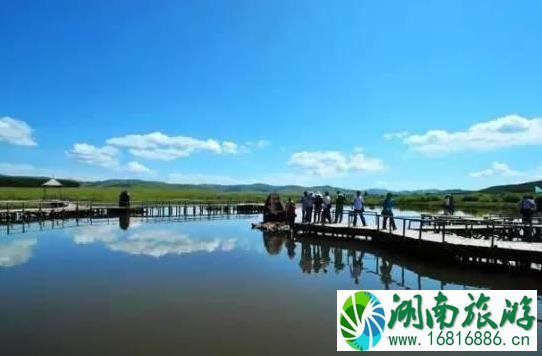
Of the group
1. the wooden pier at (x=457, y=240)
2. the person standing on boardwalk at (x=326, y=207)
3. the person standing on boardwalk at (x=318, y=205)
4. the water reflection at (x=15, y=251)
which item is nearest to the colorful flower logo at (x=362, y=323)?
the wooden pier at (x=457, y=240)

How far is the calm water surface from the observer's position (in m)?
8.77

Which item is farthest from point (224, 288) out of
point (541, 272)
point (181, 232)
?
point (181, 232)

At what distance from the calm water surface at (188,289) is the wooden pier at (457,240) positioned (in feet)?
2.55

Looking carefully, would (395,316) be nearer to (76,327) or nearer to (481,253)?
(76,327)

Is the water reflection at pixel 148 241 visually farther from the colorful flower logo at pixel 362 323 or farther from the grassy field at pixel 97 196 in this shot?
the grassy field at pixel 97 196

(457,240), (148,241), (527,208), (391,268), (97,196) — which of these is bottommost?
(391,268)

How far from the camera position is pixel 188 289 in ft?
42.4

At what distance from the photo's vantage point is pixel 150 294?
40.3 ft

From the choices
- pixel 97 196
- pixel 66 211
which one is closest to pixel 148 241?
pixel 66 211

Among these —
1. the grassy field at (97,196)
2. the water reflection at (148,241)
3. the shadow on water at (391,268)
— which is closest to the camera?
the shadow on water at (391,268)

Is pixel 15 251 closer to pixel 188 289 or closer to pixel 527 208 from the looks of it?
pixel 188 289

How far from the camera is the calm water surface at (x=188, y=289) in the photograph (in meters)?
8.77

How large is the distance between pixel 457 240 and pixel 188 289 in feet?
34.4

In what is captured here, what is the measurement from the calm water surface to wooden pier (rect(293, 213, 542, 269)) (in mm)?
777
